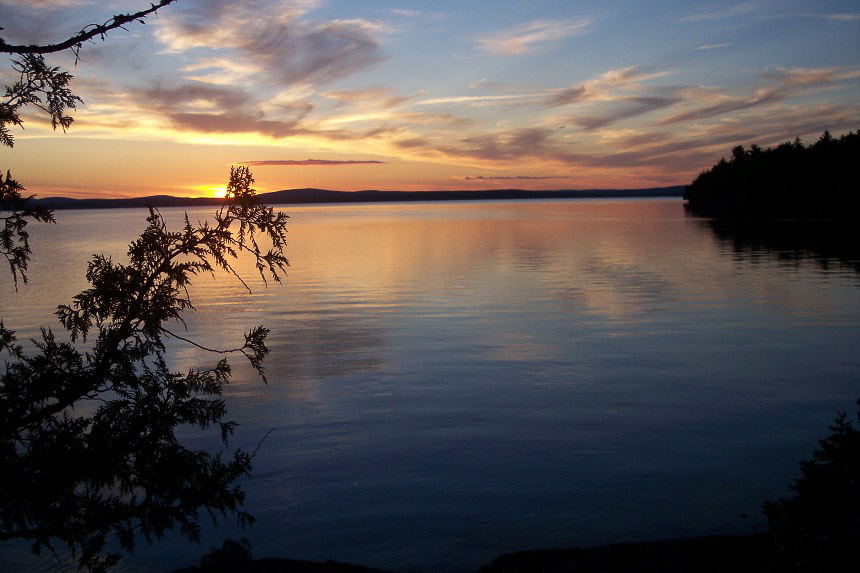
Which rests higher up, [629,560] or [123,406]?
[123,406]

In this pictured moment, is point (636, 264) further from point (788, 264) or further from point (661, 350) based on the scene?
point (661, 350)

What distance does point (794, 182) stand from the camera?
118 m

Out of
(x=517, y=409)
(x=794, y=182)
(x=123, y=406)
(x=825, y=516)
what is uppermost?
(x=794, y=182)

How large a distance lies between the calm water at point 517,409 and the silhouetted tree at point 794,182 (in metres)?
74.8

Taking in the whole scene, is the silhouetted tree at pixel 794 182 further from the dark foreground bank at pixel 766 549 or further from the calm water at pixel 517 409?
the dark foreground bank at pixel 766 549

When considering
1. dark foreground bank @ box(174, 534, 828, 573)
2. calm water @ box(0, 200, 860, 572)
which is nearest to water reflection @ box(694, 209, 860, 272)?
calm water @ box(0, 200, 860, 572)

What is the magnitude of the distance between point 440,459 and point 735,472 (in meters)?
4.89

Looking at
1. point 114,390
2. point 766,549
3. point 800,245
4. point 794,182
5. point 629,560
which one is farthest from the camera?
point 794,182

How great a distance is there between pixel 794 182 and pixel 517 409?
119 metres

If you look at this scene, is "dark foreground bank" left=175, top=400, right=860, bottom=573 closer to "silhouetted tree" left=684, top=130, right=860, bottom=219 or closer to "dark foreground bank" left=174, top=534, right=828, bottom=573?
"dark foreground bank" left=174, top=534, right=828, bottom=573

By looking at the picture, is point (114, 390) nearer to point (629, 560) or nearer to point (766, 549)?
point (629, 560)

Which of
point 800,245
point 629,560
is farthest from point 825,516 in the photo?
point 800,245

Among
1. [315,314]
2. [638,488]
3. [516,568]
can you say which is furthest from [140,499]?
[315,314]

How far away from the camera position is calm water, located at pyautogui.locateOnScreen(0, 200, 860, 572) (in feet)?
33.9
